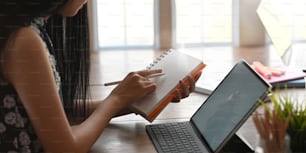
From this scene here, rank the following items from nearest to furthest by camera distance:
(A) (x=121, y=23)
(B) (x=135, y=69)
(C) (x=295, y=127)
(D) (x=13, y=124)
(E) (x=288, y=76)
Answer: (C) (x=295, y=127) < (D) (x=13, y=124) < (E) (x=288, y=76) < (B) (x=135, y=69) < (A) (x=121, y=23)

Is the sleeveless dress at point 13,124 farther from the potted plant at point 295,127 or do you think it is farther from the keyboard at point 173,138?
the potted plant at point 295,127

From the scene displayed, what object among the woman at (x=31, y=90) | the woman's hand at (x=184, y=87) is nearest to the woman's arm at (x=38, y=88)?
the woman at (x=31, y=90)

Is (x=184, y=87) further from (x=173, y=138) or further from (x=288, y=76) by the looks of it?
(x=288, y=76)

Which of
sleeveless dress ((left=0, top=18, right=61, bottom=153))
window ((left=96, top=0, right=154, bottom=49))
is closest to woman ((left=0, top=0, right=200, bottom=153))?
sleeveless dress ((left=0, top=18, right=61, bottom=153))

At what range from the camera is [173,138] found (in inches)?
40.9

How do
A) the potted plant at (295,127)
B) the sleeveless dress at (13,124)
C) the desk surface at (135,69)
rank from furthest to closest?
the desk surface at (135,69)
the sleeveless dress at (13,124)
the potted plant at (295,127)

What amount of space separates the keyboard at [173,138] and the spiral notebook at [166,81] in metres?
0.03

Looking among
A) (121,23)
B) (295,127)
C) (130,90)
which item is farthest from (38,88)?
(121,23)

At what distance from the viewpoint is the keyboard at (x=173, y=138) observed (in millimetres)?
985

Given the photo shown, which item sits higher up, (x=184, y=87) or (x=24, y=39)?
(x=24, y=39)

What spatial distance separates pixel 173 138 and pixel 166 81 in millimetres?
139

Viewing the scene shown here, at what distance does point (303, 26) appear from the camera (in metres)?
1.84

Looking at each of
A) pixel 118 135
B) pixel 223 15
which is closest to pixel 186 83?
pixel 118 135

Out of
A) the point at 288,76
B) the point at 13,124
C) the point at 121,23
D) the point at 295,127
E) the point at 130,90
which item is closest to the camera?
the point at 295,127
